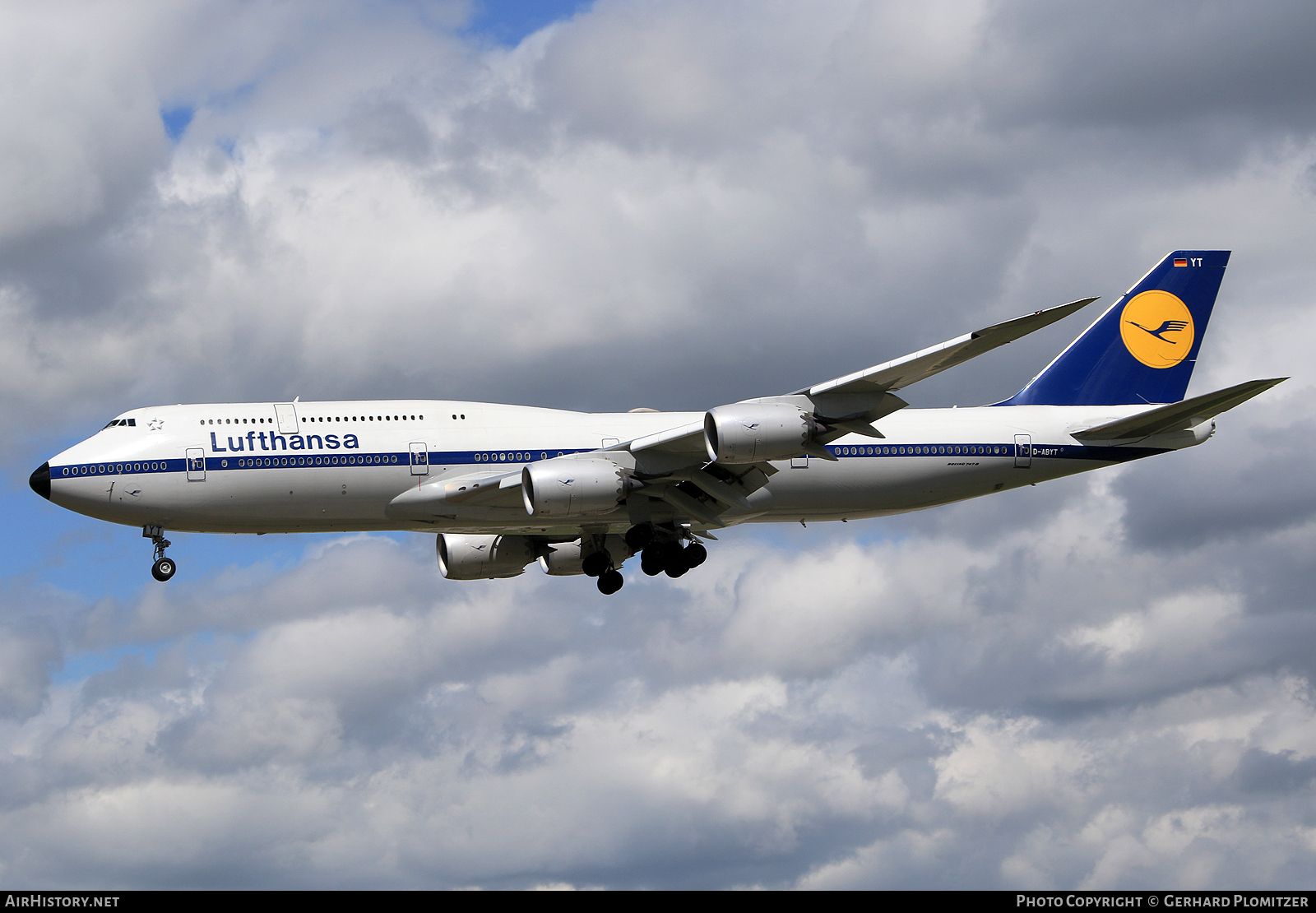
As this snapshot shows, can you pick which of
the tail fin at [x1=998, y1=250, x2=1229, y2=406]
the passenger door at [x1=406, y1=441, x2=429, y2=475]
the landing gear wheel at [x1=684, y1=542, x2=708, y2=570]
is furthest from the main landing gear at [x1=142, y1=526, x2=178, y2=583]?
the tail fin at [x1=998, y1=250, x2=1229, y2=406]

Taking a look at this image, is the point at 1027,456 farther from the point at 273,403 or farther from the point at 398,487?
the point at 273,403

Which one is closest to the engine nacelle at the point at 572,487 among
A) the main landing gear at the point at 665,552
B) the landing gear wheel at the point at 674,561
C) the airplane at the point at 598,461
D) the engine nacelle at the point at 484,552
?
the airplane at the point at 598,461

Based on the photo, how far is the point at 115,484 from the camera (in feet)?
138

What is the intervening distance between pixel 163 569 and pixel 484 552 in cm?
1318

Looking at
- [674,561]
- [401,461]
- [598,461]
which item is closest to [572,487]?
[598,461]

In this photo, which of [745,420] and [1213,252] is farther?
[1213,252]

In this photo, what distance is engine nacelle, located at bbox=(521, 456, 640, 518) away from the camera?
4084 cm

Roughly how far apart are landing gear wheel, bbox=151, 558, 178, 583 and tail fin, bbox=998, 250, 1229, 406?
1200 inches

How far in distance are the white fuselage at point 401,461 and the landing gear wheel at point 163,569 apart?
1.10m

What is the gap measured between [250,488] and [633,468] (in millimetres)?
11978

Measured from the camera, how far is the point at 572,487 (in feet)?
135

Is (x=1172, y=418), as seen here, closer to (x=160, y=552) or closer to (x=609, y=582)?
(x=609, y=582)

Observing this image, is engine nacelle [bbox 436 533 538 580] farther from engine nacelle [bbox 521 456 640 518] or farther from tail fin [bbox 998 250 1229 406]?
tail fin [bbox 998 250 1229 406]

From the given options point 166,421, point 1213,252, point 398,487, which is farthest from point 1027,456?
point 166,421
